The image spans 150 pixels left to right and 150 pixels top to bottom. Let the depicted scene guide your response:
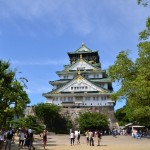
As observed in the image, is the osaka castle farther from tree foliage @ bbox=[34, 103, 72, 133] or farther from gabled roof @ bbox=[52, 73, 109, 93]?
tree foliage @ bbox=[34, 103, 72, 133]

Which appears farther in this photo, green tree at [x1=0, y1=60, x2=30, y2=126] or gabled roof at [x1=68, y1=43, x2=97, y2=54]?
gabled roof at [x1=68, y1=43, x2=97, y2=54]

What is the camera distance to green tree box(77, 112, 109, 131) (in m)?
54.2

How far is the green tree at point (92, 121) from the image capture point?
54.2 m

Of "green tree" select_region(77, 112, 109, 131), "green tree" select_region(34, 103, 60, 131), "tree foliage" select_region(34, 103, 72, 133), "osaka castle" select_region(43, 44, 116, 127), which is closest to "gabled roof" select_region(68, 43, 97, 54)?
"osaka castle" select_region(43, 44, 116, 127)

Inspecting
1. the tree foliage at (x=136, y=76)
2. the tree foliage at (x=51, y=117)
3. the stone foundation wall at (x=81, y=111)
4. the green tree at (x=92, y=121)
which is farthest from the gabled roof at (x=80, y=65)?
the tree foliage at (x=136, y=76)

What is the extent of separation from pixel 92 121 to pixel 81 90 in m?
14.0

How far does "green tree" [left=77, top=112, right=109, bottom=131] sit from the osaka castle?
14.3 feet

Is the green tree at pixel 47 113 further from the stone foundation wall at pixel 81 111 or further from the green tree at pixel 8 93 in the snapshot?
the green tree at pixel 8 93

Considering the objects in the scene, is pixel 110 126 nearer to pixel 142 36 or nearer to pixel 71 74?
pixel 71 74

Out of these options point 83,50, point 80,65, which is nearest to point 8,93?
point 80,65

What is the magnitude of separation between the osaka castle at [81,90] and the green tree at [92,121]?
437cm

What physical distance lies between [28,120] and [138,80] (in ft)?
108

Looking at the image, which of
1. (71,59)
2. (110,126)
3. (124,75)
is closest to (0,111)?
(124,75)

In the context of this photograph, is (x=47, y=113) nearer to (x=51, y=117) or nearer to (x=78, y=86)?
(x=51, y=117)
